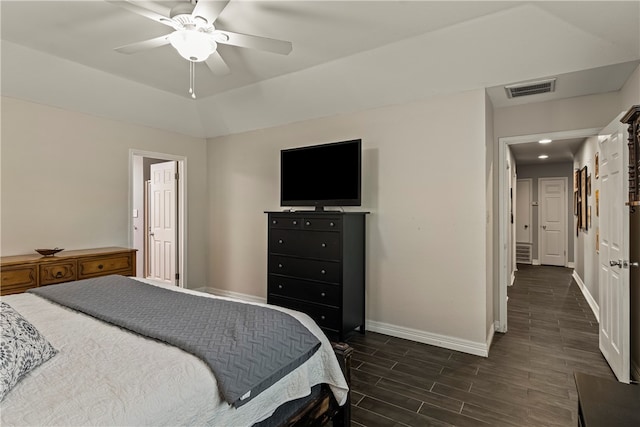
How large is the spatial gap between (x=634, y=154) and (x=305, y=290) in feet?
9.44

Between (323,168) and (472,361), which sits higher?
(323,168)

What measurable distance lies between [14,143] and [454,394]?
4487 mm

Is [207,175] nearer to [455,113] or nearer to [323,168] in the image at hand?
[323,168]

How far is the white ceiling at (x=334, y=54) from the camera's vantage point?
2395mm

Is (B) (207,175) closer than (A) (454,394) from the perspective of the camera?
No

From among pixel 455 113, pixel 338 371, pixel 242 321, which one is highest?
pixel 455 113

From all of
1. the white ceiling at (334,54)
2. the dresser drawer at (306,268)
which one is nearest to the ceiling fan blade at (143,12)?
the white ceiling at (334,54)

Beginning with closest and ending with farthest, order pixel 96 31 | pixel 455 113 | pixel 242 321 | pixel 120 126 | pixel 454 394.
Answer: pixel 242 321, pixel 454 394, pixel 96 31, pixel 455 113, pixel 120 126

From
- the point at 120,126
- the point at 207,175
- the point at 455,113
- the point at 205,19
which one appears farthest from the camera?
the point at 207,175

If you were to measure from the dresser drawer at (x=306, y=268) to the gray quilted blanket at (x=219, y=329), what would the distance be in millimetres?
1489

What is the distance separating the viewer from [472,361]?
297 centimetres

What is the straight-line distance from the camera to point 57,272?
3230 millimetres

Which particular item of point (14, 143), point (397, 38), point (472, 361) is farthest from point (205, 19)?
point (472, 361)

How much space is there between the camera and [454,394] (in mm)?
2441
